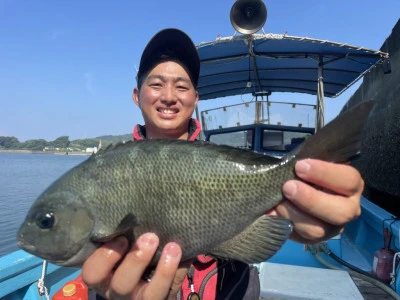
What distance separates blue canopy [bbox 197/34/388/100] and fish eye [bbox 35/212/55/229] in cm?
504

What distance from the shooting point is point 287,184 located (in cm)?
171

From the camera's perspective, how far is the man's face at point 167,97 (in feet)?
8.91

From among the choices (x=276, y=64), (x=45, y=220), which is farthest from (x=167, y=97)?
(x=276, y=64)

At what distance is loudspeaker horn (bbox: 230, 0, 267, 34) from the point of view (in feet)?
18.2

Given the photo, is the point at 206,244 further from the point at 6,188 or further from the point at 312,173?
the point at 6,188

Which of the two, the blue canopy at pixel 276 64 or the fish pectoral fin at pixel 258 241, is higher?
the blue canopy at pixel 276 64

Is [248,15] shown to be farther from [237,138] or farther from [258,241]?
[258,241]

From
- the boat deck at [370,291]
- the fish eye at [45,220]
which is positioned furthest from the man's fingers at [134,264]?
the boat deck at [370,291]

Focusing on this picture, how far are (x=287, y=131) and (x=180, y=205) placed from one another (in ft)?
24.4

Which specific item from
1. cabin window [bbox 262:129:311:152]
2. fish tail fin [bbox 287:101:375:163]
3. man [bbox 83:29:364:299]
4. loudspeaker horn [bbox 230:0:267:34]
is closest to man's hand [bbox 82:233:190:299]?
man [bbox 83:29:364:299]

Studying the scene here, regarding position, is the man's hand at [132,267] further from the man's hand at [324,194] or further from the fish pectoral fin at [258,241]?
the man's hand at [324,194]

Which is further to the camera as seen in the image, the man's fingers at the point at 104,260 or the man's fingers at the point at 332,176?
the man's fingers at the point at 104,260

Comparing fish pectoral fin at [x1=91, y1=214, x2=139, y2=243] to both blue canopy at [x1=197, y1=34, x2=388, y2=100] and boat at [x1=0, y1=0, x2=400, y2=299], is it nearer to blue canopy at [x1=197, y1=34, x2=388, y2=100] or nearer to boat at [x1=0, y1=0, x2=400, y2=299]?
boat at [x1=0, y1=0, x2=400, y2=299]

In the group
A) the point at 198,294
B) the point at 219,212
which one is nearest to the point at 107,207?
the point at 219,212
